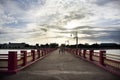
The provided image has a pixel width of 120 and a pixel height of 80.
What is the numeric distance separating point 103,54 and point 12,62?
772 centimetres

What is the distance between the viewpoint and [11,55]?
47.8 ft

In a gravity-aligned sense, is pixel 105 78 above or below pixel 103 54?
below

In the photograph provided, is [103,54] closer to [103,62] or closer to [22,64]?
[103,62]

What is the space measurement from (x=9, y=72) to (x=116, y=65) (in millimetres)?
6862

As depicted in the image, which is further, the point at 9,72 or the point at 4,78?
the point at 9,72

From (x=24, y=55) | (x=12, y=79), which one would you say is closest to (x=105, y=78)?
(x=12, y=79)

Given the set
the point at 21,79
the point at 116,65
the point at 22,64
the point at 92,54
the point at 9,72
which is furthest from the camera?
the point at 92,54

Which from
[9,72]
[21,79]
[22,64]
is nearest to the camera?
[21,79]

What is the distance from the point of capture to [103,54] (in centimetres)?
1883

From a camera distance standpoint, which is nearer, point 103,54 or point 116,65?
point 116,65

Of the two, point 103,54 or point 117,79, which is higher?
point 103,54

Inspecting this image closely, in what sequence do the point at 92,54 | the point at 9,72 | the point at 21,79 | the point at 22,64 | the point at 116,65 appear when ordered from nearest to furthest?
the point at 21,79 → the point at 9,72 → the point at 116,65 → the point at 22,64 → the point at 92,54

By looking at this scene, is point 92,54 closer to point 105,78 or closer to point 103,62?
point 103,62

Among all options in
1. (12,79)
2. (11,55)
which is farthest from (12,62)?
(12,79)
